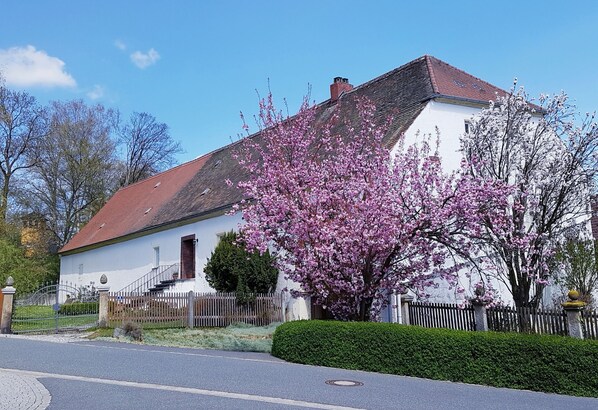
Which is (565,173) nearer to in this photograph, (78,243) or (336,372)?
(336,372)

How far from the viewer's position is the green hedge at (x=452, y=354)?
959cm

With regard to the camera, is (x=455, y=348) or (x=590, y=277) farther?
(x=590, y=277)

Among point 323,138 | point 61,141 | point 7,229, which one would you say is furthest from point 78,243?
point 323,138

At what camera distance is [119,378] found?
382 inches

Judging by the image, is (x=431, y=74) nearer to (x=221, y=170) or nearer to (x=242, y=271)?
(x=242, y=271)

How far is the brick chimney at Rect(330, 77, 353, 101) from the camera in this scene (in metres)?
27.1

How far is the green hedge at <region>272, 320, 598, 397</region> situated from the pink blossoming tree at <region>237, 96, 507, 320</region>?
1.32 meters

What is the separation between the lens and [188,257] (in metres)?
27.2

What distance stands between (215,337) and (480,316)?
7.71m

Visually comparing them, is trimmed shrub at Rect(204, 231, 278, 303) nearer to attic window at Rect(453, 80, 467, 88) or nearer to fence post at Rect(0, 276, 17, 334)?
fence post at Rect(0, 276, 17, 334)

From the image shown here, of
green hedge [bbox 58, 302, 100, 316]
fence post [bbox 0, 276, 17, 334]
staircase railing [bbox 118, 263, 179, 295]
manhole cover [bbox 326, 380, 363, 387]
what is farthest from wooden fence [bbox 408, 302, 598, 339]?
staircase railing [bbox 118, 263, 179, 295]

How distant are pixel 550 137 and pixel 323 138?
600 centimetres

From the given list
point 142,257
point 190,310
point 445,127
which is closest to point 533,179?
point 445,127

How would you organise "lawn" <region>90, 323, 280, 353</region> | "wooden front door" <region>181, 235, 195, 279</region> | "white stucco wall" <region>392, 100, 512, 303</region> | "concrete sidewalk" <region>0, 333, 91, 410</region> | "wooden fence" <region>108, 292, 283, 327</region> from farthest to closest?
"wooden front door" <region>181, 235, 195, 279</region> < "wooden fence" <region>108, 292, 283, 327</region> < "white stucco wall" <region>392, 100, 512, 303</region> < "lawn" <region>90, 323, 280, 353</region> < "concrete sidewalk" <region>0, 333, 91, 410</region>
